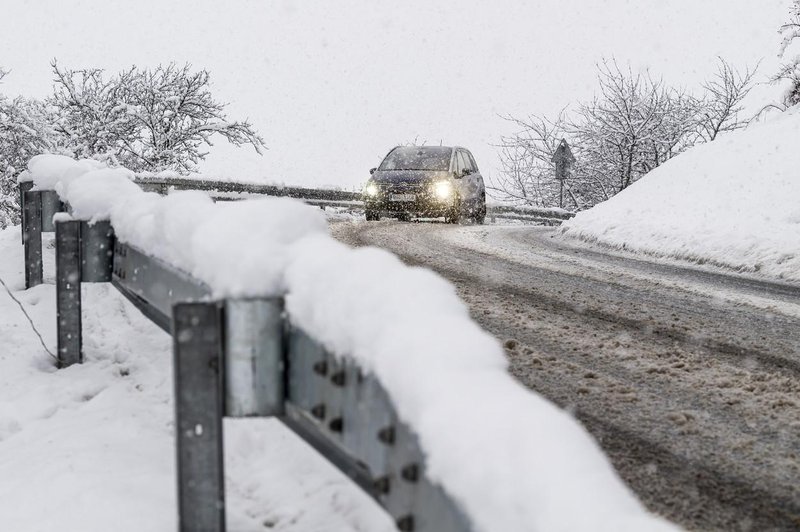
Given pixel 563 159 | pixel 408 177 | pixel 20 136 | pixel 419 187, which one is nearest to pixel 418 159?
pixel 408 177

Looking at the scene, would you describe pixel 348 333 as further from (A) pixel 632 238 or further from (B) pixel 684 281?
(A) pixel 632 238

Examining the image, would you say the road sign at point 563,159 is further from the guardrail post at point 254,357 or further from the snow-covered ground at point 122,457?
the guardrail post at point 254,357

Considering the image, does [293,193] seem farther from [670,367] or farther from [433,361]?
[433,361]

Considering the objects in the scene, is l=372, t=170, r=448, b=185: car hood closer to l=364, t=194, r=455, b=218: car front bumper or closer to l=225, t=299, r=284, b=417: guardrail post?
l=364, t=194, r=455, b=218: car front bumper

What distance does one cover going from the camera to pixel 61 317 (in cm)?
526

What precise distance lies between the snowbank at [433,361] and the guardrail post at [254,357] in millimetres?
57

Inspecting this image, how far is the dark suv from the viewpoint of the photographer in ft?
58.6

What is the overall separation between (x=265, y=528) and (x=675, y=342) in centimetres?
385

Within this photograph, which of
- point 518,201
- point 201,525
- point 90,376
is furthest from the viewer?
point 518,201

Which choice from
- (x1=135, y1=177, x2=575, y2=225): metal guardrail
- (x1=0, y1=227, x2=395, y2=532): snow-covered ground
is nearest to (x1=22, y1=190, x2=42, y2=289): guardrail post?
(x1=0, y1=227, x2=395, y2=532): snow-covered ground

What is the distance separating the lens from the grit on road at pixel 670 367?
338 cm

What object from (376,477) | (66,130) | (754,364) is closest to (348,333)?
(376,477)

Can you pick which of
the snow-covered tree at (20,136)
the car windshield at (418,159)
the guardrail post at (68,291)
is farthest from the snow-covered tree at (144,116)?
the guardrail post at (68,291)

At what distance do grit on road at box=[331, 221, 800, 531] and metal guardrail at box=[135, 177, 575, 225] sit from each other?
8.38m
